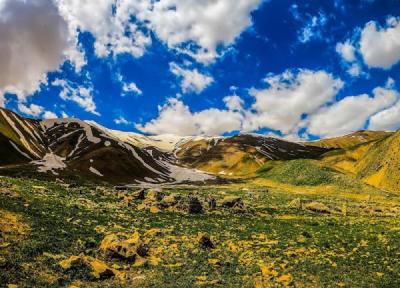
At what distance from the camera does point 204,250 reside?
27.6 m

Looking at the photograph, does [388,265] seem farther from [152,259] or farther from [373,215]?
[373,215]

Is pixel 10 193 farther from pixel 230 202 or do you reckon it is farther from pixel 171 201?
pixel 230 202

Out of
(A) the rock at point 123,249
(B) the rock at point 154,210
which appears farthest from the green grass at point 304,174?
(A) the rock at point 123,249

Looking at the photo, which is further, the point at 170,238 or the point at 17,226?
the point at 170,238

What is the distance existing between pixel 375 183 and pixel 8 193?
107 meters

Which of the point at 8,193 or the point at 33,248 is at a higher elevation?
the point at 8,193

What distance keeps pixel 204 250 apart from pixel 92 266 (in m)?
9.06

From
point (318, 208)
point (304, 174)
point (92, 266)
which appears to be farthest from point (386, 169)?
point (92, 266)

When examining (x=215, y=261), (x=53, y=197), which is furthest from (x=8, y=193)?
(x=215, y=261)

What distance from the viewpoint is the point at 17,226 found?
25.6m

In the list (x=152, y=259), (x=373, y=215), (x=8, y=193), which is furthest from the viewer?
(x=373, y=215)

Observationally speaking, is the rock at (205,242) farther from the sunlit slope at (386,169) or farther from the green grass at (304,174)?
the green grass at (304,174)

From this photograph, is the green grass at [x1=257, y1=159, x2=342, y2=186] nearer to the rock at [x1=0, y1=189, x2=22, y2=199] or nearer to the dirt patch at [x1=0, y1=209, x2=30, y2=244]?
the rock at [x1=0, y1=189, x2=22, y2=199]

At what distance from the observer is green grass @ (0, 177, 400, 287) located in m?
21.6
